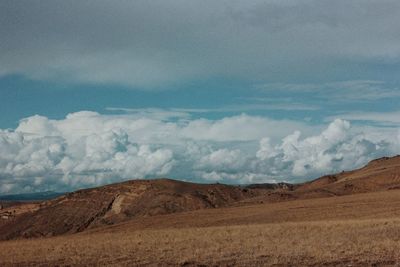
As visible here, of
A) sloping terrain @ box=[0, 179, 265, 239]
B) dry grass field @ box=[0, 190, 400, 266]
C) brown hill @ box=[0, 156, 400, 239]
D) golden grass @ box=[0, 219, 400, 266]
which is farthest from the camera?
sloping terrain @ box=[0, 179, 265, 239]

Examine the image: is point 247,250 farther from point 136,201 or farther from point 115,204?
point 115,204

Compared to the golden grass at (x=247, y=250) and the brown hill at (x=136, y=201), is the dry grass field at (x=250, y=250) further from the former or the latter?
the brown hill at (x=136, y=201)

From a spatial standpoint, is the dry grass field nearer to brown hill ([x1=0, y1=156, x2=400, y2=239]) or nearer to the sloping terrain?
brown hill ([x1=0, y1=156, x2=400, y2=239])

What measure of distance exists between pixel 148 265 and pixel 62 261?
193 inches

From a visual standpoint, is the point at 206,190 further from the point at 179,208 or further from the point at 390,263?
the point at 390,263

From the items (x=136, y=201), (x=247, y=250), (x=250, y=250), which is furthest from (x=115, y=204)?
(x=250, y=250)

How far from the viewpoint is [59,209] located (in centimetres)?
9750

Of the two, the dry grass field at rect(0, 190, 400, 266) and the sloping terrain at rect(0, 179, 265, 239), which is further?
the sloping terrain at rect(0, 179, 265, 239)

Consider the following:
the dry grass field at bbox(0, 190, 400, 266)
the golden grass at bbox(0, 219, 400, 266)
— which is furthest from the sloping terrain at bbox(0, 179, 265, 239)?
the golden grass at bbox(0, 219, 400, 266)

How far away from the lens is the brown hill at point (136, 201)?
293 ft

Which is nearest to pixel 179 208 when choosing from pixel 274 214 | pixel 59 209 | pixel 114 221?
pixel 114 221

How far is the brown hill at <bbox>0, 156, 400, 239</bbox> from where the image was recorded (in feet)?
293

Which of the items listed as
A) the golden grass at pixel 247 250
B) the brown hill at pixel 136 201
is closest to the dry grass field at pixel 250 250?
the golden grass at pixel 247 250

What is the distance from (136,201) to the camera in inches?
3856
